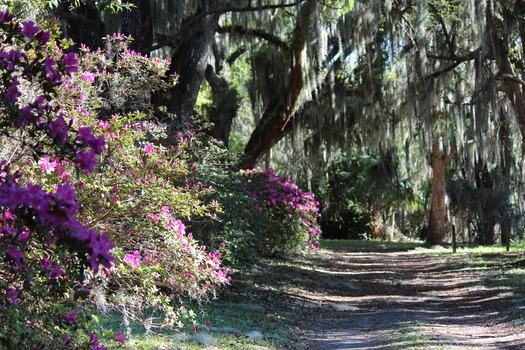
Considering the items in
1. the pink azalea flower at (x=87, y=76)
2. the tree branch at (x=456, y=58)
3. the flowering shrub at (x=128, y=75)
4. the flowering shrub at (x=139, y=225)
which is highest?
the tree branch at (x=456, y=58)

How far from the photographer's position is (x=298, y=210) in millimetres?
15539

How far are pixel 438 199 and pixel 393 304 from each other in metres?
13.7

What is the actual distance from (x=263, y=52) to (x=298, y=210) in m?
4.34

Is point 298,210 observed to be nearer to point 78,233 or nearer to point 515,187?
point 515,187

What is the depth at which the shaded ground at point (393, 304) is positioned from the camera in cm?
695

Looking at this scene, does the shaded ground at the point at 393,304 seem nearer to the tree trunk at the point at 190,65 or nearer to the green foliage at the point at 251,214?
the green foliage at the point at 251,214

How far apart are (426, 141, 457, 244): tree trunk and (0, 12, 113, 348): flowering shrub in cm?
1964

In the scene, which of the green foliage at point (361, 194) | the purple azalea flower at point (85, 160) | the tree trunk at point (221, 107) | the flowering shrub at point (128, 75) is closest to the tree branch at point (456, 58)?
the tree trunk at point (221, 107)

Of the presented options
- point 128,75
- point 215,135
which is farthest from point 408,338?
point 215,135

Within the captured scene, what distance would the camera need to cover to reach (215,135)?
16125mm

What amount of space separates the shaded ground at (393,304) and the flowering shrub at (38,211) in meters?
3.63

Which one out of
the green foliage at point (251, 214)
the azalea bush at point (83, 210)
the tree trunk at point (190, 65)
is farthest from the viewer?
the tree trunk at point (190, 65)

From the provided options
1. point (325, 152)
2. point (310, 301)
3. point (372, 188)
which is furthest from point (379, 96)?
point (372, 188)

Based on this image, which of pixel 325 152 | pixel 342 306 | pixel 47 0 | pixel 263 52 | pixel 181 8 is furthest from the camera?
pixel 325 152
